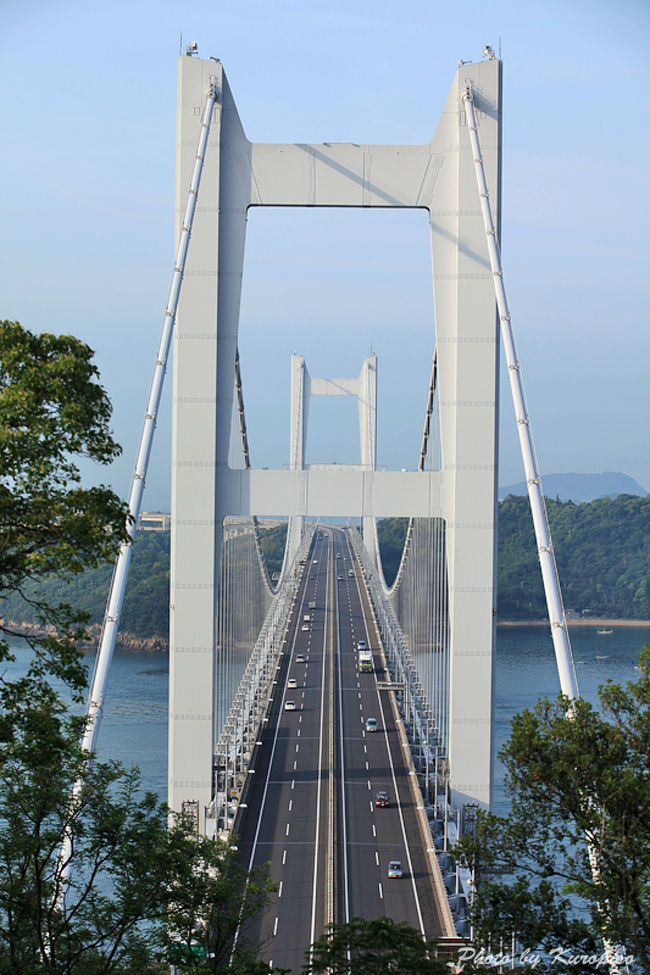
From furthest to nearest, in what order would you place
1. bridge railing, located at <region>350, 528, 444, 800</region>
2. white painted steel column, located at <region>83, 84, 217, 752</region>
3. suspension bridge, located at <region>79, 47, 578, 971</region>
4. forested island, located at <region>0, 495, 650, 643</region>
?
forested island, located at <region>0, 495, 650, 643</region> < bridge railing, located at <region>350, 528, 444, 800</region> < suspension bridge, located at <region>79, 47, 578, 971</region> < white painted steel column, located at <region>83, 84, 217, 752</region>

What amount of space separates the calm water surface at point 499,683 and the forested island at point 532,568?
4406 mm

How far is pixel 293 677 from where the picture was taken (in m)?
39.5

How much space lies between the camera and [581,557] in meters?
95.5

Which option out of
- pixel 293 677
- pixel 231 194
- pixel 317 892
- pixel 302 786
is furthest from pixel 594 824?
pixel 293 677

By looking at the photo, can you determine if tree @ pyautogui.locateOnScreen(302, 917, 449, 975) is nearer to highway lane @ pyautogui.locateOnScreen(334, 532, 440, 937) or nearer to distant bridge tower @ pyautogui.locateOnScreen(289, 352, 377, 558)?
highway lane @ pyautogui.locateOnScreen(334, 532, 440, 937)

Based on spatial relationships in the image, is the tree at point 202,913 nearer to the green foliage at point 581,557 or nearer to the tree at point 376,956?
the tree at point 376,956

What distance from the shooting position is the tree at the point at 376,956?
809 cm

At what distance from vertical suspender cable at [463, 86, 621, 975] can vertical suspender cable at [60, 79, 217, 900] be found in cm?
450

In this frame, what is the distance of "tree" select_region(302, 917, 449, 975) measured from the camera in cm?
809

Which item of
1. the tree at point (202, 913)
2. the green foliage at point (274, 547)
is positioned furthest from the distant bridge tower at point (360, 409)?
the tree at point (202, 913)

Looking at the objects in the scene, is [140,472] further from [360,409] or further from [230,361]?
[360,409]

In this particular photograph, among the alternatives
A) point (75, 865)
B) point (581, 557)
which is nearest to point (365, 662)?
point (75, 865)

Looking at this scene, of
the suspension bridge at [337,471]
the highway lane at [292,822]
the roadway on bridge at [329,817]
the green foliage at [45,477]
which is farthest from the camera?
the suspension bridge at [337,471]

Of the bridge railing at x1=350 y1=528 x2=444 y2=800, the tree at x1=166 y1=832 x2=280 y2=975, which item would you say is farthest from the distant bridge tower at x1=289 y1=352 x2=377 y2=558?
the tree at x1=166 y1=832 x2=280 y2=975
